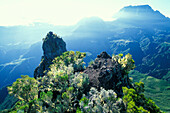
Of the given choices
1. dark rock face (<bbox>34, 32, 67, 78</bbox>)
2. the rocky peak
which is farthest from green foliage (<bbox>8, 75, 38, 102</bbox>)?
the rocky peak

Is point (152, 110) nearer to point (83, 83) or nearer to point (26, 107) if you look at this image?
point (83, 83)

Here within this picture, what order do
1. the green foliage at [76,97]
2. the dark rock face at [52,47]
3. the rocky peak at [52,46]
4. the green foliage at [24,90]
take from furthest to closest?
the rocky peak at [52,46]
the dark rock face at [52,47]
the green foliage at [24,90]
the green foliage at [76,97]

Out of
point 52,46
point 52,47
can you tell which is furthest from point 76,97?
point 52,46

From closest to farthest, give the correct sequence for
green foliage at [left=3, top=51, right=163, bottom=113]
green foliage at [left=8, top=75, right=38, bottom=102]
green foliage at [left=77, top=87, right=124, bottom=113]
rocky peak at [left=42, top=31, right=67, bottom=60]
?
green foliage at [left=77, top=87, right=124, bottom=113]
green foliage at [left=3, top=51, right=163, bottom=113]
green foliage at [left=8, top=75, right=38, bottom=102]
rocky peak at [left=42, top=31, right=67, bottom=60]

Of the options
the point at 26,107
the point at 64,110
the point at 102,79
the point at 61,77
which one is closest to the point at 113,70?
the point at 102,79

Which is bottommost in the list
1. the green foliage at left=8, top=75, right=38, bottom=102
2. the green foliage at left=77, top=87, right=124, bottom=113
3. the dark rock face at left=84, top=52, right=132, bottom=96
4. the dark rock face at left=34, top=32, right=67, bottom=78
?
the green foliage at left=77, top=87, right=124, bottom=113

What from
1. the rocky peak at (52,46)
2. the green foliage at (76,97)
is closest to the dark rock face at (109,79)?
→ the green foliage at (76,97)

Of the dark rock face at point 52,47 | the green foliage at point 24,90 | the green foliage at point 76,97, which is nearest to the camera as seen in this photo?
the green foliage at point 76,97

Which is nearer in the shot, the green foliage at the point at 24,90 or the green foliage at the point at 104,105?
the green foliage at the point at 104,105

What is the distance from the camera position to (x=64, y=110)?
999 inches

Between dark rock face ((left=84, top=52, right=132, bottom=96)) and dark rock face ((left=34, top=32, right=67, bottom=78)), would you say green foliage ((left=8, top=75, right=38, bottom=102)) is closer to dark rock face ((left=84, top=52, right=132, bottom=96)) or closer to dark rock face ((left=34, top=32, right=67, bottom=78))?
dark rock face ((left=84, top=52, right=132, bottom=96))

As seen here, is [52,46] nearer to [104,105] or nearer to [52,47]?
[52,47]

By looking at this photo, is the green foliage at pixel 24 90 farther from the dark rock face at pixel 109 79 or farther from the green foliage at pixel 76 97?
the dark rock face at pixel 109 79

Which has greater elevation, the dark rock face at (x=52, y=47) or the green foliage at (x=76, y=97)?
the dark rock face at (x=52, y=47)
